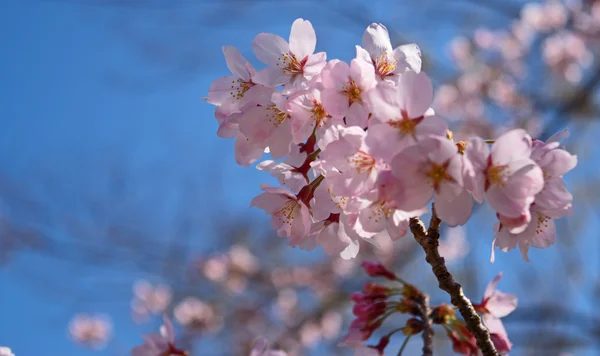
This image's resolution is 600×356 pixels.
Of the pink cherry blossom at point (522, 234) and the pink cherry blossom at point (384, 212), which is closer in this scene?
the pink cherry blossom at point (384, 212)

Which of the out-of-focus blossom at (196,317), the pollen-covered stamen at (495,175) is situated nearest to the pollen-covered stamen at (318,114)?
the pollen-covered stamen at (495,175)

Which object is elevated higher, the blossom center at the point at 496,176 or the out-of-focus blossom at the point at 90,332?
the out-of-focus blossom at the point at 90,332

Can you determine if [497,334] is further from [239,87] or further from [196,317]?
[196,317]

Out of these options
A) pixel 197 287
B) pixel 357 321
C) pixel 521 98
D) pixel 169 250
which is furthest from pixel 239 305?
pixel 357 321

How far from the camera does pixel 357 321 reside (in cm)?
158

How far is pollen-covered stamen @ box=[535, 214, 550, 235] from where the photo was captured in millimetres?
1140

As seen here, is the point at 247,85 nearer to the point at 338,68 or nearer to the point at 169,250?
the point at 338,68

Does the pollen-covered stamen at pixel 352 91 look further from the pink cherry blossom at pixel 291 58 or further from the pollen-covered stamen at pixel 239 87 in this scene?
the pollen-covered stamen at pixel 239 87

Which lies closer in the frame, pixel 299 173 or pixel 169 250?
pixel 299 173

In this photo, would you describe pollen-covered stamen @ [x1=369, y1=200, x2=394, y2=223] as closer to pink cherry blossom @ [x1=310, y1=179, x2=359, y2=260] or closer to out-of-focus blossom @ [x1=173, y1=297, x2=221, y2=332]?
pink cherry blossom @ [x1=310, y1=179, x2=359, y2=260]

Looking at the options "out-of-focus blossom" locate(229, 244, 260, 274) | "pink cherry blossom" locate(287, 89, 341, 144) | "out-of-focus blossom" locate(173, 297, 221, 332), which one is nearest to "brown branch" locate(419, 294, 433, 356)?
"pink cherry blossom" locate(287, 89, 341, 144)

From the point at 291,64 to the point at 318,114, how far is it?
0.17 m

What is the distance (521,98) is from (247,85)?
20.9ft

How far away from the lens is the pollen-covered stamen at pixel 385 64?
1265mm
